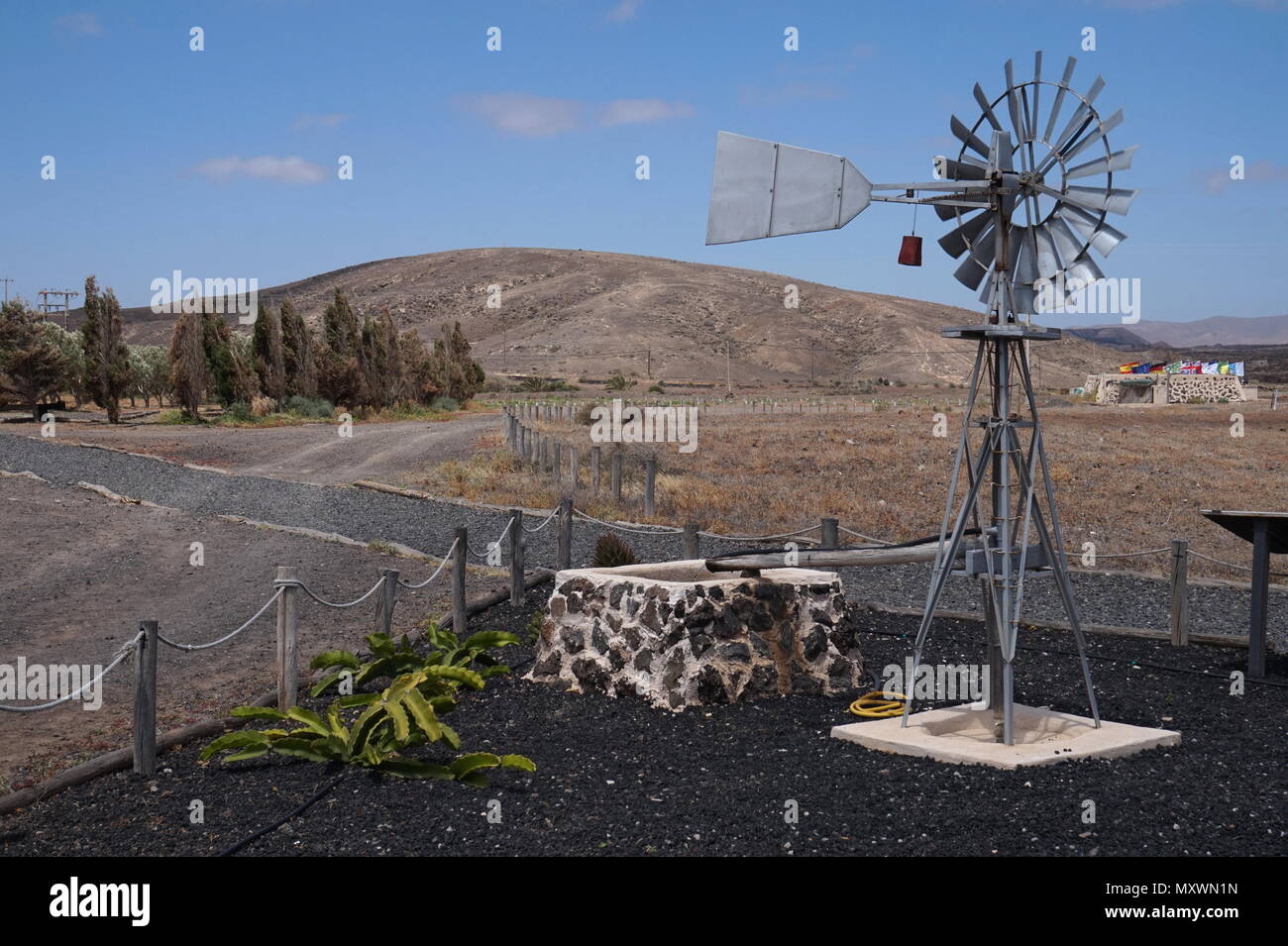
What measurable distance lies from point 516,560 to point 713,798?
567 cm

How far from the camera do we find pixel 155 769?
7.04m

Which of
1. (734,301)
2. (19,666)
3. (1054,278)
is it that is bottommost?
(19,666)

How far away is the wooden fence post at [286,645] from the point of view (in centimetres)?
805

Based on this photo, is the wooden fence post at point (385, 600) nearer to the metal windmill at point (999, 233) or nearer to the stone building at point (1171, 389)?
the metal windmill at point (999, 233)

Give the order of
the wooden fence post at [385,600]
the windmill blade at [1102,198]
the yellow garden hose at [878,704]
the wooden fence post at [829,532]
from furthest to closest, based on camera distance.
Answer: the wooden fence post at [829,532] < the wooden fence post at [385,600] < the yellow garden hose at [878,704] < the windmill blade at [1102,198]

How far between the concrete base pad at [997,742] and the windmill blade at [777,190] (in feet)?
10.5

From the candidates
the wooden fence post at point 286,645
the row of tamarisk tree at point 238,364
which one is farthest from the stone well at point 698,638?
the row of tamarisk tree at point 238,364

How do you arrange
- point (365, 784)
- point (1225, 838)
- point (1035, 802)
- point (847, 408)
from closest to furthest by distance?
point (1225, 838)
point (1035, 802)
point (365, 784)
point (847, 408)

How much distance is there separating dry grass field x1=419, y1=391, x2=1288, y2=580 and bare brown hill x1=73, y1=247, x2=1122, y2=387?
61820 millimetres

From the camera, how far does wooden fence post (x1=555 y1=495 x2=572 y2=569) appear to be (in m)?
12.9

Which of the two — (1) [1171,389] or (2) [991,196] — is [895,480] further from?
(1) [1171,389]
